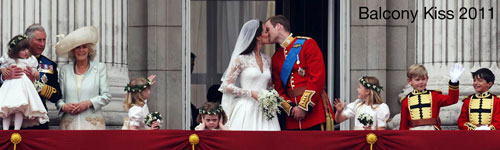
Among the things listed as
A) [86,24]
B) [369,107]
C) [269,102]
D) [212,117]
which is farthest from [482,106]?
[86,24]

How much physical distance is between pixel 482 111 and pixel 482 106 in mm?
56

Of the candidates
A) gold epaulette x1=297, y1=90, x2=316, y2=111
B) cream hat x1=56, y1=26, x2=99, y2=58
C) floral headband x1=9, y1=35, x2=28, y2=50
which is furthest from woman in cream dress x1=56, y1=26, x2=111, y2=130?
gold epaulette x1=297, y1=90, x2=316, y2=111

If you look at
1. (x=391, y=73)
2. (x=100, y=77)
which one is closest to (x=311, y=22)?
(x=391, y=73)

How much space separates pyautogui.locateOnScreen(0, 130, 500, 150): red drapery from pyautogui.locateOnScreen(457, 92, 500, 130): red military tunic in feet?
5.25

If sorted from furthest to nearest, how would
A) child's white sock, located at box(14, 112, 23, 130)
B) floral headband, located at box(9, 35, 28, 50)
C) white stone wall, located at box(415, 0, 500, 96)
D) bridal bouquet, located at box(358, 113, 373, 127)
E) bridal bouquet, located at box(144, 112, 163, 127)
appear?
white stone wall, located at box(415, 0, 500, 96)
bridal bouquet, located at box(358, 113, 373, 127)
floral headband, located at box(9, 35, 28, 50)
child's white sock, located at box(14, 112, 23, 130)
bridal bouquet, located at box(144, 112, 163, 127)

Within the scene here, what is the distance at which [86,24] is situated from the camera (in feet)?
57.2

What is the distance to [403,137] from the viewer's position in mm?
14609

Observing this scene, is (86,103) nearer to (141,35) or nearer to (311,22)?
(141,35)

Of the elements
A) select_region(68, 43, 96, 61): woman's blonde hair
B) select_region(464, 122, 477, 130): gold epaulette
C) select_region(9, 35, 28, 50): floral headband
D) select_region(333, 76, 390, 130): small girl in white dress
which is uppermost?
select_region(9, 35, 28, 50): floral headband

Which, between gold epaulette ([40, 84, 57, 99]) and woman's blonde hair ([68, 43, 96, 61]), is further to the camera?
woman's blonde hair ([68, 43, 96, 61])

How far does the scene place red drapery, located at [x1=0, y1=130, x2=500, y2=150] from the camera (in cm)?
1444

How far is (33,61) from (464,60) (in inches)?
212

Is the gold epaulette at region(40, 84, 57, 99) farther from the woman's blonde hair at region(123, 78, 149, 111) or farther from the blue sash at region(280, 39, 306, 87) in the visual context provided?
the blue sash at region(280, 39, 306, 87)

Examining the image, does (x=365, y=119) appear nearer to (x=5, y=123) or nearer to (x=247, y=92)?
(x=247, y=92)
